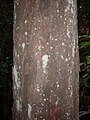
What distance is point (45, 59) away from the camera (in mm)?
995

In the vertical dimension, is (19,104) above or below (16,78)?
below

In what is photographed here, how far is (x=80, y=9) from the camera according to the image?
3664 millimetres

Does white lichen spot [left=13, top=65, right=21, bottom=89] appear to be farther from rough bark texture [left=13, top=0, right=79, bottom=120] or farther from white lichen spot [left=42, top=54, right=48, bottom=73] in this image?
white lichen spot [left=42, top=54, right=48, bottom=73]

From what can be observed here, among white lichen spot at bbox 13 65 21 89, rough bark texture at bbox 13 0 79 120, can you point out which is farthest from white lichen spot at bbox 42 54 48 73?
white lichen spot at bbox 13 65 21 89

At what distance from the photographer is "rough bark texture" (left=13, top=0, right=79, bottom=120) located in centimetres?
100

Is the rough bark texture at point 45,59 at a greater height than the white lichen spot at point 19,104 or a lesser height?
greater

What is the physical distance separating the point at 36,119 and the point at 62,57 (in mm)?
283

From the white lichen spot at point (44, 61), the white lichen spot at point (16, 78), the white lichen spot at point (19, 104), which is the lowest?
the white lichen spot at point (19, 104)

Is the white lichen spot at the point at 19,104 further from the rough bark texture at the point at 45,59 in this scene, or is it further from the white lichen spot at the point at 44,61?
the white lichen spot at the point at 44,61

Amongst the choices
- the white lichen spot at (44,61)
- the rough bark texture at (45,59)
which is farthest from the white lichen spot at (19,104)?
the white lichen spot at (44,61)

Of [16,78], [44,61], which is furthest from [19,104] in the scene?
[44,61]

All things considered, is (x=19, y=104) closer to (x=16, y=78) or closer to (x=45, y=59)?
(x=16, y=78)

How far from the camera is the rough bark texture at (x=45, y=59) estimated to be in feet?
3.27

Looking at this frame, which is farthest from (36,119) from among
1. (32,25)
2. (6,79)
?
(6,79)
